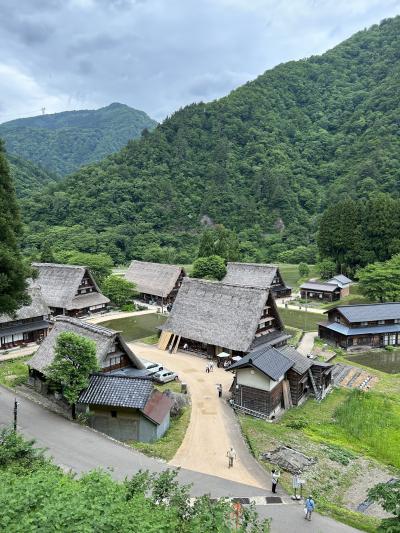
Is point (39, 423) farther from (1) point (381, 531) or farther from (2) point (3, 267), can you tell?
(1) point (381, 531)

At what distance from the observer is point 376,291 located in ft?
148

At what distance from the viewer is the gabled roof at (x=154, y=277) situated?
48.9 metres

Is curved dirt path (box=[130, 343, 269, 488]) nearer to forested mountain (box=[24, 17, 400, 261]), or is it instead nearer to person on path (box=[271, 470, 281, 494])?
person on path (box=[271, 470, 281, 494])

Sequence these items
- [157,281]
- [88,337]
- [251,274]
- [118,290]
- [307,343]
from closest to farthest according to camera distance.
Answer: [88,337]
[307,343]
[118,290]
[251,274]
[157,281]

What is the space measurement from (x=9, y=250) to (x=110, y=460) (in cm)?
983

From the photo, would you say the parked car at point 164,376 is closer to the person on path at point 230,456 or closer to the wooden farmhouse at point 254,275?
the person on path at point 230,456

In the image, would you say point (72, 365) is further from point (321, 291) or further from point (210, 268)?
point (321, 291)

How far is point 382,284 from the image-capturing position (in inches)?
1758

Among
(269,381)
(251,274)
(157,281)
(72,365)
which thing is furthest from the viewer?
(157,281)

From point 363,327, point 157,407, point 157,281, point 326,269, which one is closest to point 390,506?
point 157,407

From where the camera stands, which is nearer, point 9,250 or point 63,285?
point 9,250

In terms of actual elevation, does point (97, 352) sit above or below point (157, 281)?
above

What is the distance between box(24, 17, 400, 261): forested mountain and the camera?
86.9 m

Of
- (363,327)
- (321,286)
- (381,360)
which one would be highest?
(321,286)
